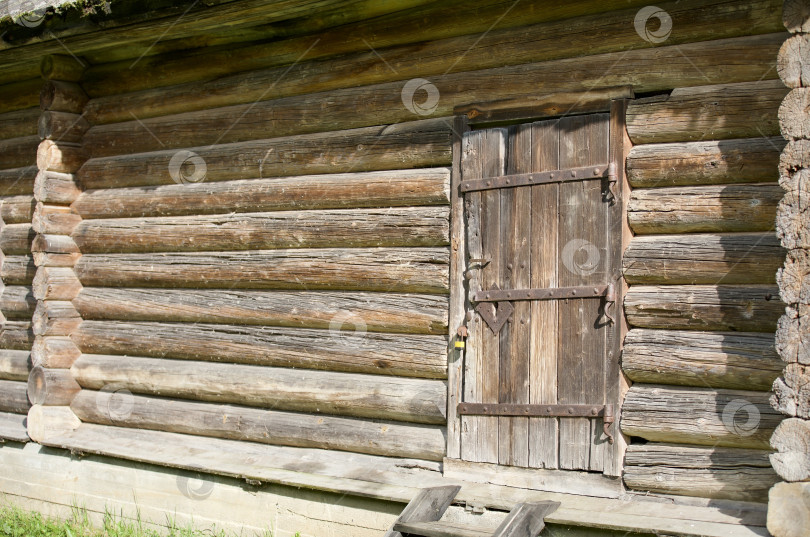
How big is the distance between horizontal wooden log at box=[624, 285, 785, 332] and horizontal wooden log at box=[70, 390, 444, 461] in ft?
4.97

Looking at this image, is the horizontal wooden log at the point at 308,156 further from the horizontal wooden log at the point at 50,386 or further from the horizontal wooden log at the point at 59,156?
the horizontal wooden log at the point at 50,386

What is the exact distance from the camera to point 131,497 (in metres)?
6.68

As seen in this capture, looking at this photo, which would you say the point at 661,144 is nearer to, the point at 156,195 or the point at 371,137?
the point at 371,137

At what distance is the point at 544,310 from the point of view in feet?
16.6

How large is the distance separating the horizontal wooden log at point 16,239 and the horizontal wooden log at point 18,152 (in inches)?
23.4

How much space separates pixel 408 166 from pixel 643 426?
2.25 metres

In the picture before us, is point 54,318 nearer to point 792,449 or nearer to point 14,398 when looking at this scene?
point 14,398

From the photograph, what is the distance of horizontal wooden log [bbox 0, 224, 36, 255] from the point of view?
8.05 m

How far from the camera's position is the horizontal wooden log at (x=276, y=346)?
5617 millimetres

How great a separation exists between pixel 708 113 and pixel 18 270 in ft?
20.7

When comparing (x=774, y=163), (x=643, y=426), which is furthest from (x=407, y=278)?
(x=774, y=163)

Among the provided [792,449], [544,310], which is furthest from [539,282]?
[792,449]

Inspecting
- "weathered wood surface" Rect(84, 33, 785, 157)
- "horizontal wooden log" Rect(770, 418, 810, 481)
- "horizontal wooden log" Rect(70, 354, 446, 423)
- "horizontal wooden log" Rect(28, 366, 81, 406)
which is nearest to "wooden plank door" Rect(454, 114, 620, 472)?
→ "weathered wood surface" Rect(84, 33, 785, 157)

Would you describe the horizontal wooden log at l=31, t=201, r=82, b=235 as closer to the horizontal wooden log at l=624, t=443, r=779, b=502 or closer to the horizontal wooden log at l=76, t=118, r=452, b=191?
the horizontal wooden log at l=76, t=118, r=452, b=191
